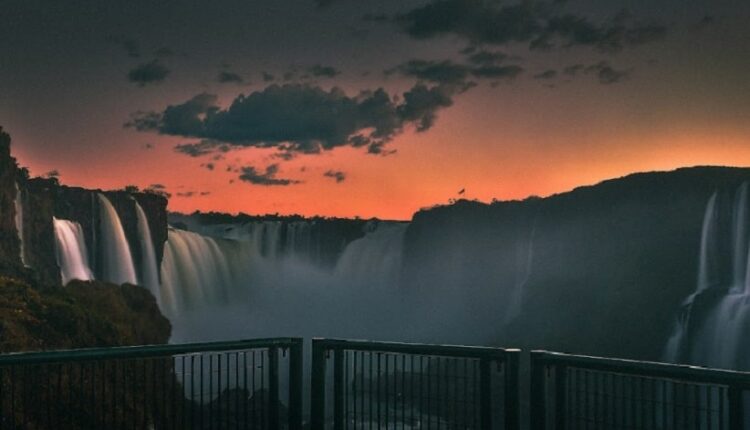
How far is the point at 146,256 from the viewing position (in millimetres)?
66750

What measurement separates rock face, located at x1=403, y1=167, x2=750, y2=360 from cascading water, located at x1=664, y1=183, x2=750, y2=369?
2689 millimetres

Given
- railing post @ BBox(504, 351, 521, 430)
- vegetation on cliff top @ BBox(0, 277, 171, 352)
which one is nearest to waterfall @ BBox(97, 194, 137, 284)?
vegetation on cliff top @ BBox(0, 277, 171, 352)

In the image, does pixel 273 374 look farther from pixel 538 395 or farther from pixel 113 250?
pixel 113 250

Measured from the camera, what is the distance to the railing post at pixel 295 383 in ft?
28.0

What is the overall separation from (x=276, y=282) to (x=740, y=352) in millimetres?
59278

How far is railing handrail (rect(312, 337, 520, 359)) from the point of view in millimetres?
7793

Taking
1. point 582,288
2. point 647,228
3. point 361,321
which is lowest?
point 361,321

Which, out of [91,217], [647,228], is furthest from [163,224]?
[647,228]

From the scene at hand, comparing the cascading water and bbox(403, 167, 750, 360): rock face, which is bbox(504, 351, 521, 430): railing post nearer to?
the cascading water

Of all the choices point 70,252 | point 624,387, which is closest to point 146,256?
point 70,252

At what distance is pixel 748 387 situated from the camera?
255 inches

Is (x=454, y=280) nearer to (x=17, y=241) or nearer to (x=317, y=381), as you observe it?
(x=17, y=241)

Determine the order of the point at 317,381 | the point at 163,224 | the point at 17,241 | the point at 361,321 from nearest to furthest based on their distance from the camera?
the point at 317,381
the point at 17,241
the point at 163,224
the point at 361,321

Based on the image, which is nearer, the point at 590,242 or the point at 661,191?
the point at 661,191
